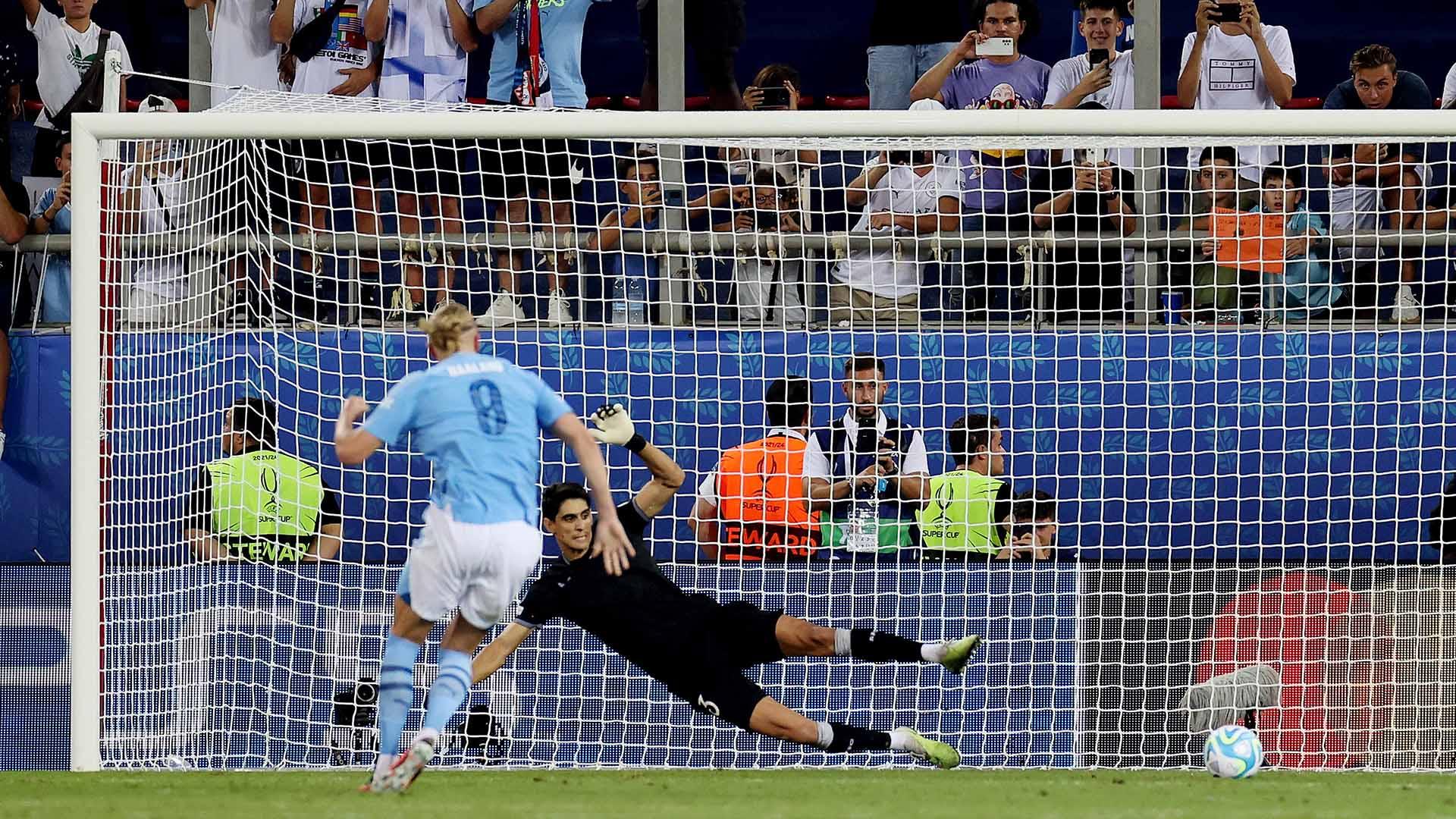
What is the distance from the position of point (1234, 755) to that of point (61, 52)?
6465 mm

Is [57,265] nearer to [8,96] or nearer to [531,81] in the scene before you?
[8,96]

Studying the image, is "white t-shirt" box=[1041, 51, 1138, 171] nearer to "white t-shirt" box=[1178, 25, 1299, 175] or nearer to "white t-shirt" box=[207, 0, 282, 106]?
"white t-shirt" box=[1178, 25, 1299, 175]

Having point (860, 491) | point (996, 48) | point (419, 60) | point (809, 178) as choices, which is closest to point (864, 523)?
point (860, 491)

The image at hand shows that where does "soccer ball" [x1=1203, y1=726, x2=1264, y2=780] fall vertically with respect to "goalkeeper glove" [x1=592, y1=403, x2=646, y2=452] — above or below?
below

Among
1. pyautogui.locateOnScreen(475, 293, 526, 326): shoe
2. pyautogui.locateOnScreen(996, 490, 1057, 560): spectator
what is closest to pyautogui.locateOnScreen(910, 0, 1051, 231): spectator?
pyautogui.locateOnScreen(996, 490, 1057, 560): spectator

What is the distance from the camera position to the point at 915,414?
27.8ft

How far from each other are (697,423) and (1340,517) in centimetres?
298

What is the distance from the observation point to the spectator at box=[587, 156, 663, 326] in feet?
28.2

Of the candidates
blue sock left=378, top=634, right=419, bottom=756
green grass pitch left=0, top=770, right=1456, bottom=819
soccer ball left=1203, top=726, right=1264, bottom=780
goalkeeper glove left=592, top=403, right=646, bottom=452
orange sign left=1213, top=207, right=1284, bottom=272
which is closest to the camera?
green grass pitch left=0, top=770, right=1456, bottom=819

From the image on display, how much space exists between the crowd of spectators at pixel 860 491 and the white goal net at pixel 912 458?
0.03 meters

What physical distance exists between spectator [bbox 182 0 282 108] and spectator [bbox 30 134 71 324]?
85 centimetres

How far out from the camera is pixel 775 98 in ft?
30.7

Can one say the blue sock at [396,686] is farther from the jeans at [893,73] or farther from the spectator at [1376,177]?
the spectator at [1376,177]

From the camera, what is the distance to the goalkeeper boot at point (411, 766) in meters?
5.74
